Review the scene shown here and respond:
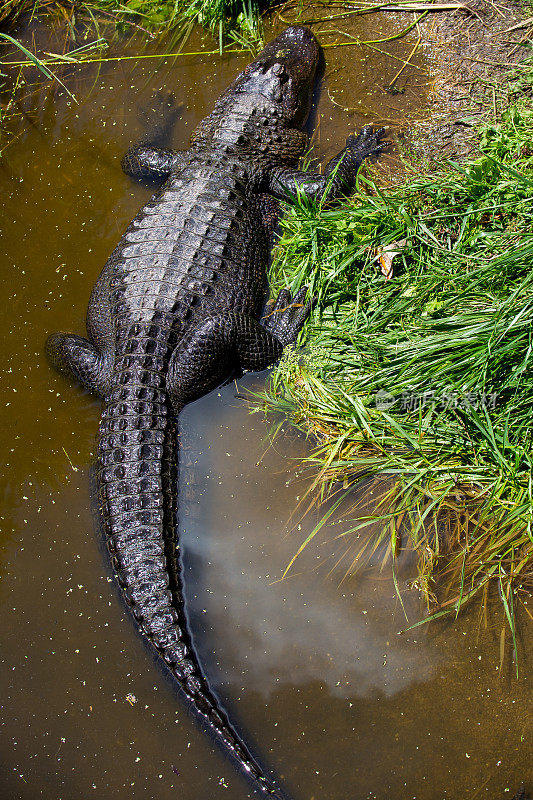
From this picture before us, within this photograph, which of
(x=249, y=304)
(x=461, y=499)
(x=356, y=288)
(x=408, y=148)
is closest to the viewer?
(x=461, y=499)

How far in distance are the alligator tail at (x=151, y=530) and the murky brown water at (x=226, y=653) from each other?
5.0 inches

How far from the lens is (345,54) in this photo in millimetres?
4824

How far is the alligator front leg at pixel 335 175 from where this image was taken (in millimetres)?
4035

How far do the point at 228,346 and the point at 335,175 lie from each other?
1.52 m

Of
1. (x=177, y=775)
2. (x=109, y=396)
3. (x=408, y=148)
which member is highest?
(x=408, y=148)

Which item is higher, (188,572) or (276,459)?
(276,459)

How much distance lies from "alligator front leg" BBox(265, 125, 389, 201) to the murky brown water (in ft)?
5.01

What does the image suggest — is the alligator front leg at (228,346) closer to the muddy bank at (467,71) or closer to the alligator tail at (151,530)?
the alligator tail at (151,530)

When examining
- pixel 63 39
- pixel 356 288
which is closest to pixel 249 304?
pixel 356 288

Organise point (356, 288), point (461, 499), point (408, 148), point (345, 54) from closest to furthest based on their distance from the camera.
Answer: point (461, 499) → point (356, 288) → point (408, 148) → point (345, 54)

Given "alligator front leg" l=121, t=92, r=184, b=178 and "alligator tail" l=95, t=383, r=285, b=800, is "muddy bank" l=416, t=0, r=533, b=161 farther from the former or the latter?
"alligator tail" l=95, t=383, r=285, b=800

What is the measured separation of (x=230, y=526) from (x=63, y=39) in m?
5.13

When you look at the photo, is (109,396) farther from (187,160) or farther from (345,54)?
(345,54)

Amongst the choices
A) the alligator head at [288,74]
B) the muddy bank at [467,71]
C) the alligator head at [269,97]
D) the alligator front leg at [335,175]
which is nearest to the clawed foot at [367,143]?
the alligator front leg at [335,175]
